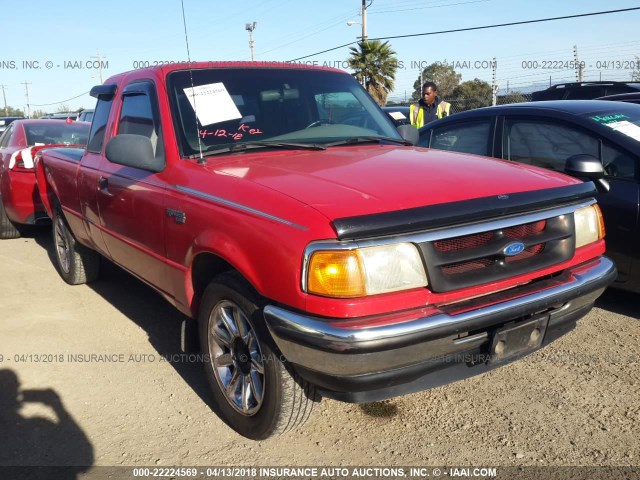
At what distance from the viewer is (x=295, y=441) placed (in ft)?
9.66

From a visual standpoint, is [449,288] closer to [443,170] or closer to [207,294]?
[443,170]

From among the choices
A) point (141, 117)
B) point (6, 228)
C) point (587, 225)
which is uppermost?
point (141, 117)

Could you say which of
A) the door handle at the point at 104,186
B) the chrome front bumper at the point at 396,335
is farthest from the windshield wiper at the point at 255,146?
the chrome front bumper at the point at 396,335

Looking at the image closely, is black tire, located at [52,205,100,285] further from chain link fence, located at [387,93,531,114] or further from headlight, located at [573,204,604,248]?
chain link fence, located at [387,93,531,114]

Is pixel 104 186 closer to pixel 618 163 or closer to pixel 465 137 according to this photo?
pixel 465 137

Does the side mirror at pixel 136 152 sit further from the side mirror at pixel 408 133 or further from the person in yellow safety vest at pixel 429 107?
the person in yellow safety vest at pixel 429 107

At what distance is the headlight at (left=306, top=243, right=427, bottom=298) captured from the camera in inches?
89.3


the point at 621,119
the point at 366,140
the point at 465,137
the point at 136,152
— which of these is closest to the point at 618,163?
the point at 621,119

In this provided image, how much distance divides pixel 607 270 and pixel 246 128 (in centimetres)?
218

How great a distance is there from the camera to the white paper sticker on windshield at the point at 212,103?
3.39m

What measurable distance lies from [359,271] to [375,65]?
95.2 feet

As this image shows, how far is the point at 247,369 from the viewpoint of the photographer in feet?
9.58

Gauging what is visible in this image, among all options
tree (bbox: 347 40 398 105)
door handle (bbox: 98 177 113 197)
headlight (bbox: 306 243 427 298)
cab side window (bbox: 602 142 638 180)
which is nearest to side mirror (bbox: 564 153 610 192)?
cab side window (bbox: 602 142 638 180)

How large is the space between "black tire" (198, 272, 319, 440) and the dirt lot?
0.16m
